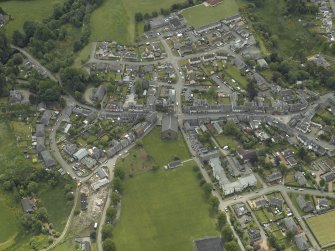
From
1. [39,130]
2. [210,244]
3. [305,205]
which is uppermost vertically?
[39,130]

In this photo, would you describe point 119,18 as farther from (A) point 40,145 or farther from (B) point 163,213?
(B) point 163,213

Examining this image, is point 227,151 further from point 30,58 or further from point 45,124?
point 30,58

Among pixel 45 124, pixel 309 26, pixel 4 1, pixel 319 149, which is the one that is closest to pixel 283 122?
pixel 319 149

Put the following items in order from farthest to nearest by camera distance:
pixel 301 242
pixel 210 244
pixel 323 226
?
pixel 323 226, pixel 301 242, pixel 210 244

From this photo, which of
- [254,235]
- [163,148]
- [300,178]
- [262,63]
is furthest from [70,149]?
[262,63]

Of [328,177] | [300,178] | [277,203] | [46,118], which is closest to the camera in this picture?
[277,203]

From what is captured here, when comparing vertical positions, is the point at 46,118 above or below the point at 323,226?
above
